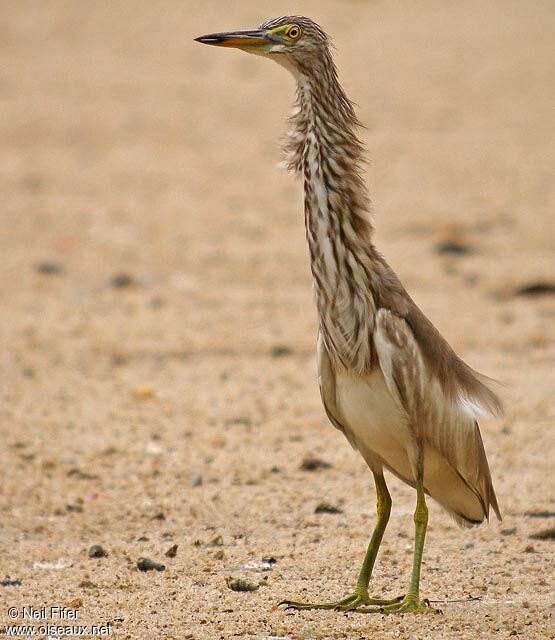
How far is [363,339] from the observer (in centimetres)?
481

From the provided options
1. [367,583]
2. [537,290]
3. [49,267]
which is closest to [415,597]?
[367,583]

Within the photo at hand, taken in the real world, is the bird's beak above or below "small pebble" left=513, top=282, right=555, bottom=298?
above

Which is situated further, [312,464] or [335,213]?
[312,464]

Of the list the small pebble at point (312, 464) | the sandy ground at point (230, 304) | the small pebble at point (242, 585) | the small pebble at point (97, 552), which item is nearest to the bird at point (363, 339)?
the small pebble at point (242, 585)

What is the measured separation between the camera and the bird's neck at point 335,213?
4859 millimetres

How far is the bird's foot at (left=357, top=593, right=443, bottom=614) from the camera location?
469cm

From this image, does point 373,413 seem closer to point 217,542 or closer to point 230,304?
point 217,542

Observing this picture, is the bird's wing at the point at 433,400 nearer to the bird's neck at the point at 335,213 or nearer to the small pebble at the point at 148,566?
the bird's neck at the point at 335,213

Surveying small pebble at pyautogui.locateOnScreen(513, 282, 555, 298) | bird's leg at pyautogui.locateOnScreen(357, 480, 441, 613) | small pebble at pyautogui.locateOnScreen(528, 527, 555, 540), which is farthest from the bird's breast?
small pebble at pyautogui.locateOnScreen(513, 282, 555, 298)

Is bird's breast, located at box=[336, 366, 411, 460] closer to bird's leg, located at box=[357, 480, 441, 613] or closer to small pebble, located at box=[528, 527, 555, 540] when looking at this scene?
bird's leg, located at box=[357, 480, 441, 613]

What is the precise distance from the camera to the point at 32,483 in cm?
644

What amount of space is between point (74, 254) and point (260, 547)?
5995mm

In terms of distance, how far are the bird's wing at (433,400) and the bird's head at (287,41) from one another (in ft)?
3.60

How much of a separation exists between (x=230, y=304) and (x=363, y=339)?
507cm
